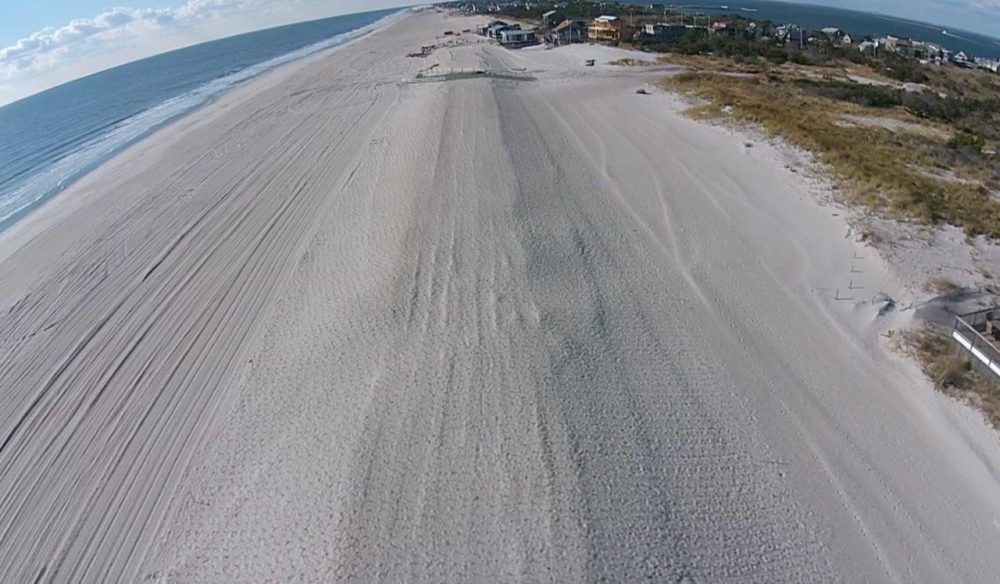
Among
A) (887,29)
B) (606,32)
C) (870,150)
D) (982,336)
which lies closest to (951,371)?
(982,336)

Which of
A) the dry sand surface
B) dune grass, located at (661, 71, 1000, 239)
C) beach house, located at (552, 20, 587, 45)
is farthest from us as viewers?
beach house, located at (552, 20, 587, 45)

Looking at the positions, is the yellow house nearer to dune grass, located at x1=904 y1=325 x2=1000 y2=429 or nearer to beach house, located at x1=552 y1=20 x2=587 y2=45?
beach house, located at x1=552 y1=20 x2=587 y2=45

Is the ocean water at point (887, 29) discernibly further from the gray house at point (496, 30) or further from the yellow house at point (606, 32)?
the gray house at point (496, 30)

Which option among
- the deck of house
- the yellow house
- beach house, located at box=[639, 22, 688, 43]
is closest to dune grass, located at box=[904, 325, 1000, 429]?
the deck of house

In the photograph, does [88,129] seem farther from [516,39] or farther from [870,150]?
[870,150]

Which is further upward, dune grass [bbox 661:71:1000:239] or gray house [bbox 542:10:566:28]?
gray house [bbox 542:10:566:28]

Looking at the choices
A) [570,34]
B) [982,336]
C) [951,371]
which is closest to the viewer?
[951,371]

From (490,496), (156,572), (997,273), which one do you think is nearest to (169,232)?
(156,572)
